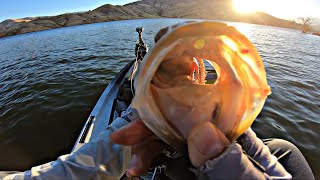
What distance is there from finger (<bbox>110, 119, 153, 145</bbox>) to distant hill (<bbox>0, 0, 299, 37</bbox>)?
275 feet

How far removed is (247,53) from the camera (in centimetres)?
101

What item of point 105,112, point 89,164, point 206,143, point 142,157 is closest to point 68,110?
point 105,112

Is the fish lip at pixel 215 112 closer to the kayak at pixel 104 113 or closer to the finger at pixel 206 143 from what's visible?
the finger at pixel 206 143

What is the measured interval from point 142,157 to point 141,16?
11001 centimetres

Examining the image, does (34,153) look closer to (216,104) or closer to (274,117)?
(216,104)

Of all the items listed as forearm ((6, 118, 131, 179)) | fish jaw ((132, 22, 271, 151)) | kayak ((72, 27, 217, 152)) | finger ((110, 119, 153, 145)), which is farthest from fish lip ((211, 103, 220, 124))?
kayak ((72, 27, 217, 152))

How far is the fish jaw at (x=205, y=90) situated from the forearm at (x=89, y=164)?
129 centimetres

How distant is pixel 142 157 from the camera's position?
126cm

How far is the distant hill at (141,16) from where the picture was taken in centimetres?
8212

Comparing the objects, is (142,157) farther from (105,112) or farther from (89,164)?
(105,112)

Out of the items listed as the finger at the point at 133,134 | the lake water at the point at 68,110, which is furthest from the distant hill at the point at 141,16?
the finger at the point at 133,134

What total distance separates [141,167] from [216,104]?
64 cm

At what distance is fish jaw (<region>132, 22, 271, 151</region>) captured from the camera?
962 millimetres

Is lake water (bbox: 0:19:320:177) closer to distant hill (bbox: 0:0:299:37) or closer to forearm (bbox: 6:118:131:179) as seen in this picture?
forearm (bbox: 6:118:131:179)
